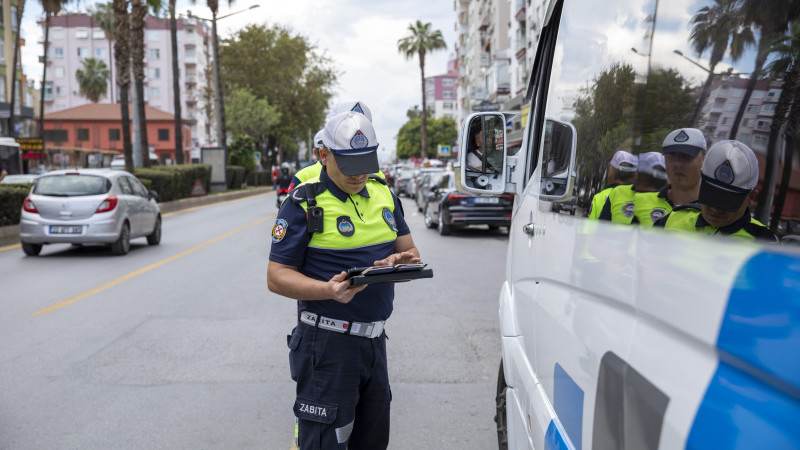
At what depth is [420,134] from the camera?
138000 millimetres

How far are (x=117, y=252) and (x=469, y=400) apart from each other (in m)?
9.88

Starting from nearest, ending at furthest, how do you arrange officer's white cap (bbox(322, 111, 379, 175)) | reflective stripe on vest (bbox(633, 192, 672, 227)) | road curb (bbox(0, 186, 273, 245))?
reflective stripe on vest (bbox(633, 192, 672, 227)) → officer's white cap (bbox(322, 111, 379, 175)) → road curb (bbox(0, 186, 273, 245))

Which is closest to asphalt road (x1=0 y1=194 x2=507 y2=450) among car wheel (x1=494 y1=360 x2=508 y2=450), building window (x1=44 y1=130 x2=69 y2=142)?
car wheel (x1=494 y1=360 x2=508 y2=450)

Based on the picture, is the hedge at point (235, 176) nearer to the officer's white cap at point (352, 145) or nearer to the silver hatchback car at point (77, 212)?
the silver hatchback car at point (77, 212)

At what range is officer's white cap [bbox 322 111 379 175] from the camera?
277 cm

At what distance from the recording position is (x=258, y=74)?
6181cm

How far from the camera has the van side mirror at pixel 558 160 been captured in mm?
2457

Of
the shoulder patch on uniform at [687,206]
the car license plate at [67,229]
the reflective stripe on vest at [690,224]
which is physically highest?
the shoulder patch on uniform at [687,206]

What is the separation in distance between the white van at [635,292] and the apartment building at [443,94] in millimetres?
149249

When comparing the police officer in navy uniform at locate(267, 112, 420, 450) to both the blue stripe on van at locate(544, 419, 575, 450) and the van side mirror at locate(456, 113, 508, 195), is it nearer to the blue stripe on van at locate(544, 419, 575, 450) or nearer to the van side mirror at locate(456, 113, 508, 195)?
the van side mirror at locate(456, 113, 508, 195)

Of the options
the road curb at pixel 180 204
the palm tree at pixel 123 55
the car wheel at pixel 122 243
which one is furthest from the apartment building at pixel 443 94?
the car wheel at pixel 122 243

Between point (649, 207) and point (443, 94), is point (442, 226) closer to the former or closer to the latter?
point (649, 207)

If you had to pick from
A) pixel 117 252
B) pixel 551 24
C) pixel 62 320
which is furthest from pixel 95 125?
pixel 551 24

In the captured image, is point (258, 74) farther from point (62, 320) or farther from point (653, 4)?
point (653, 4)
